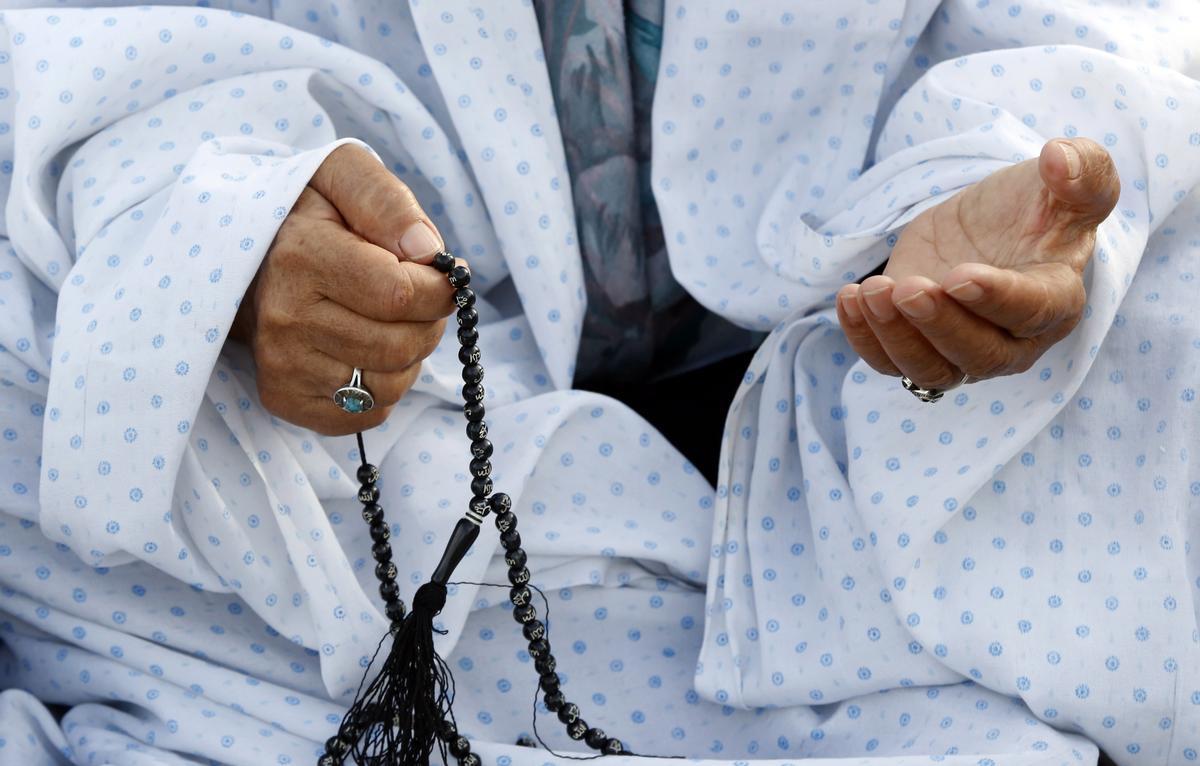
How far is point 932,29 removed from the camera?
3.42 feet

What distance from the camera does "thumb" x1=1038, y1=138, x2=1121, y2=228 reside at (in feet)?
2.36

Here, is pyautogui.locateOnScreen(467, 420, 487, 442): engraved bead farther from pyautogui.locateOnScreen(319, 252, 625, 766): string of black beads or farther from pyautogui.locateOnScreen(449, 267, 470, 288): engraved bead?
pyautogui.locateOnScreen(449, 267, 470, 288): engraved bead

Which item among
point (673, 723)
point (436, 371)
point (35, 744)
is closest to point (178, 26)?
point (436, 371)

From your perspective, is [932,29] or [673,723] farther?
[932,29]

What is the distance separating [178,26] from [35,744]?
1.84 feet

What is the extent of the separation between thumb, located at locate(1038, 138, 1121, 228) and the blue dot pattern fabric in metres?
0.06

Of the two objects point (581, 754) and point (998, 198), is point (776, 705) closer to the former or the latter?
point (581, 754)

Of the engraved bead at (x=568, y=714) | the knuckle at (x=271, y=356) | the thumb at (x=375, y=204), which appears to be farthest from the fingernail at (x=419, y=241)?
the engraved bead at (x=568, y=714)

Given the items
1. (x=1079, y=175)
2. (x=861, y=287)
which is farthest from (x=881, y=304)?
(x=1079, y=175)

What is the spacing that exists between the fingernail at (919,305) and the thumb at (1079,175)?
12cm

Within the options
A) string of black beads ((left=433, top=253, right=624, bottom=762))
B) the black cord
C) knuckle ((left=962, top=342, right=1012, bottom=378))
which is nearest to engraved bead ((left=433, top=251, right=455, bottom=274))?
string of black beads ((left=433, top=253, right=624, bottom=762))

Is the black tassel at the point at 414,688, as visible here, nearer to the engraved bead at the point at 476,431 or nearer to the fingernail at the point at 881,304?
the engraved bead at the point at 476,431

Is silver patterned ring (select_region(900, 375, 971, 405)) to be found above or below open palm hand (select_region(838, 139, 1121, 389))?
below

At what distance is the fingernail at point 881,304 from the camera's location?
0.71m
